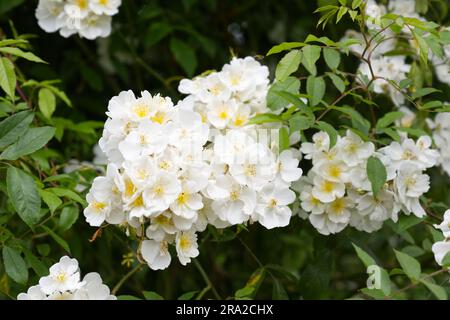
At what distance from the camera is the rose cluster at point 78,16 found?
2.19 m

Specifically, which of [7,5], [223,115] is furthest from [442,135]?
[7,5]

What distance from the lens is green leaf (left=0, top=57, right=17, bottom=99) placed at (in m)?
1.78

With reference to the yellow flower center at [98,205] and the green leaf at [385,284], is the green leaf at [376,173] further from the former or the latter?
the yellow flower center at [98,205]

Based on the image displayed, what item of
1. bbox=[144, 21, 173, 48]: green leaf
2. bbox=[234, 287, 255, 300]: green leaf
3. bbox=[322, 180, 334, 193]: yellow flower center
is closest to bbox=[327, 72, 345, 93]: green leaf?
bbox=[322, 180, 334, 193]: yellow flower center

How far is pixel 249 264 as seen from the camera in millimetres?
3109

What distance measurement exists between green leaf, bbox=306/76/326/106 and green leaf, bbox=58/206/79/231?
0.66 metres

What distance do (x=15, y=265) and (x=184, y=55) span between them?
1.11 metres

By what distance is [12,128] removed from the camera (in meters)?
1.73

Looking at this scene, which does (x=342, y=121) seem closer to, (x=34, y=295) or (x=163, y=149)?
(x=163, y=149)

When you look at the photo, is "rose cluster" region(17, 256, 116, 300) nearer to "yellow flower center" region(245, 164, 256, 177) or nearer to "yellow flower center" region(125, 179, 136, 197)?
"yellow flower center" region(125, 179, 136, 197)

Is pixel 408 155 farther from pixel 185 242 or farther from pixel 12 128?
pixel 12 128

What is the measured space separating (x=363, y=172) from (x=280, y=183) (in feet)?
0.77

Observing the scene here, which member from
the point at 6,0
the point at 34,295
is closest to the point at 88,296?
the point at 34,295
